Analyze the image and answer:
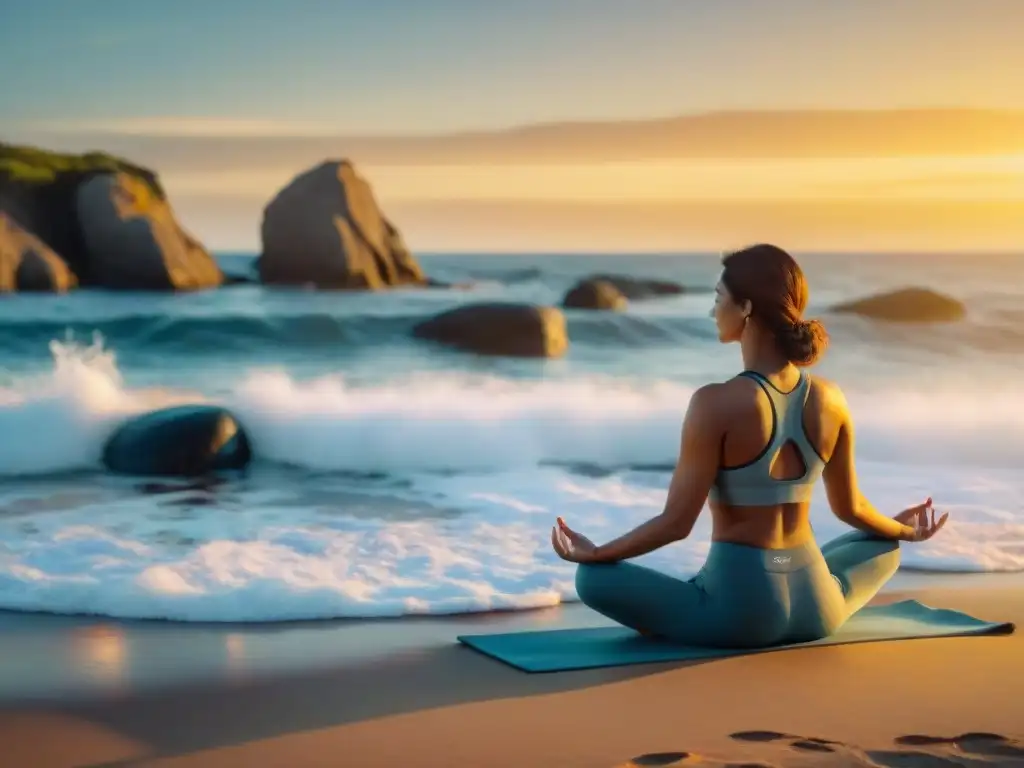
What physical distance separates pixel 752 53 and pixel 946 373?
4610mm

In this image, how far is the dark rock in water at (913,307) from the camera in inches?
861

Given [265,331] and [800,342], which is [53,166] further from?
[800,342]

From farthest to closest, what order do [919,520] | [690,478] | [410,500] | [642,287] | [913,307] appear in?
[642,287] → [913,307] → [410,500] → [919,520] → [690,478]

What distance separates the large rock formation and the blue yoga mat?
1884 cm

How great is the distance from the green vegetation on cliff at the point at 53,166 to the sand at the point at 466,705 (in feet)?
54.7

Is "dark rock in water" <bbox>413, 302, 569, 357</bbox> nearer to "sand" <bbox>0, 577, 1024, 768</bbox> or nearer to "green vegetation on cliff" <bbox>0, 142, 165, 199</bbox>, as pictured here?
"green vegetation on cliff" <bbox>0, 142, 165, 199</bbox>

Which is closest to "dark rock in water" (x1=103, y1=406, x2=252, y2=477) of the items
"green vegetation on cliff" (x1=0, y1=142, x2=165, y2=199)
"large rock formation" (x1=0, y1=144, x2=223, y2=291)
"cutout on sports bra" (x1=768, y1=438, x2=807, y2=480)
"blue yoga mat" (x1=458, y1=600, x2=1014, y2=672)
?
"blue yoga mat" (x1=458, y1=600, x2=1014, y2=672)

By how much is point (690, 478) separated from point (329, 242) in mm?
22933

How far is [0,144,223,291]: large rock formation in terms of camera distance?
23250 millimetres

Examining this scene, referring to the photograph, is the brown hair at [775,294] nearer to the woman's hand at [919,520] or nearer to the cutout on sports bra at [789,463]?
the cutout on sports bra at [789,463]

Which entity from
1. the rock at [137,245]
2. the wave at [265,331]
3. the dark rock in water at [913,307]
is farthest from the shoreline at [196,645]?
the rock at [137,245]

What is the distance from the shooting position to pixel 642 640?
173 inches

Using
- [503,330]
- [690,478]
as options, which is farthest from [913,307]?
[690,478]

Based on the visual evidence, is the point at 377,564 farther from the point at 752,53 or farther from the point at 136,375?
the point at 136,375
